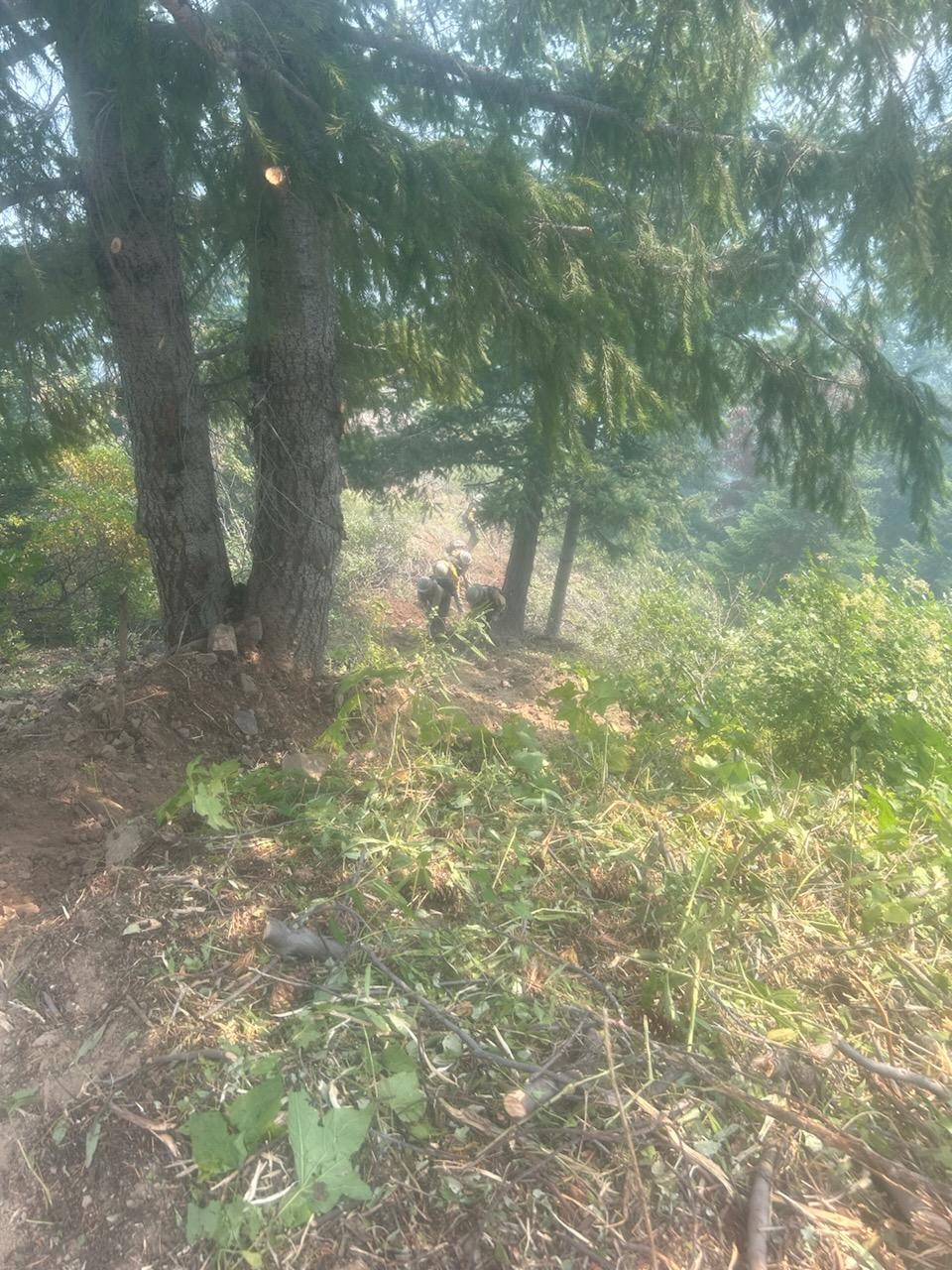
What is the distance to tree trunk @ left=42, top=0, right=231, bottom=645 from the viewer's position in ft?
9.43

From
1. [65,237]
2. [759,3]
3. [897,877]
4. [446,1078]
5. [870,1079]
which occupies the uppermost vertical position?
[759,3]

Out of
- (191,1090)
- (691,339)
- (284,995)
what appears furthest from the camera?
(691,339)

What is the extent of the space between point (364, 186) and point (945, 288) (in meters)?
3.07

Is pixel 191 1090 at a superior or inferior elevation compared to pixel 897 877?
inferior

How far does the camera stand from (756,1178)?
4.76 feet

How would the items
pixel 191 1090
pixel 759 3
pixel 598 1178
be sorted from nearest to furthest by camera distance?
pixel 598 1178 < pixel 191 1090 < pixel 759 3

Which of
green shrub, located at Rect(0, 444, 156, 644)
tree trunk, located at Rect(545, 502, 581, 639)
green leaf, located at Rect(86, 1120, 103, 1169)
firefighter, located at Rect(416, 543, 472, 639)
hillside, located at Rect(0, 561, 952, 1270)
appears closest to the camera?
hillside, located at Rect(0, 561, 952, 1270)

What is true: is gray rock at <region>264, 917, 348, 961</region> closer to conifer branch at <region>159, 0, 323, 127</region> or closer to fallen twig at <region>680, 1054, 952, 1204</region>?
fallen twig at <region>680, 1054, 952, 1204</region>

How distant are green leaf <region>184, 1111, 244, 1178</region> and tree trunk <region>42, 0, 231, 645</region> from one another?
2.65 meters

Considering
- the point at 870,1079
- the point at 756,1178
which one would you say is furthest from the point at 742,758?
the point at 756,1178

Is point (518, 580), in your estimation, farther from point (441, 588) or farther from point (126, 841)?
point (126, 841)

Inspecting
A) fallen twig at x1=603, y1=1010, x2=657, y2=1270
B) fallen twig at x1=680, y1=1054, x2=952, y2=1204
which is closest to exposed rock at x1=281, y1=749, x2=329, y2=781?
fallen twig at x1=603, y1=1010, x2=657, y2=1270

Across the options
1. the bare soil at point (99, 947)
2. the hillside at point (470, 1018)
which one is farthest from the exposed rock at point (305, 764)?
the bare soil at point (99, 947)

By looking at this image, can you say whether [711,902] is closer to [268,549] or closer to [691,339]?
[268,549]
